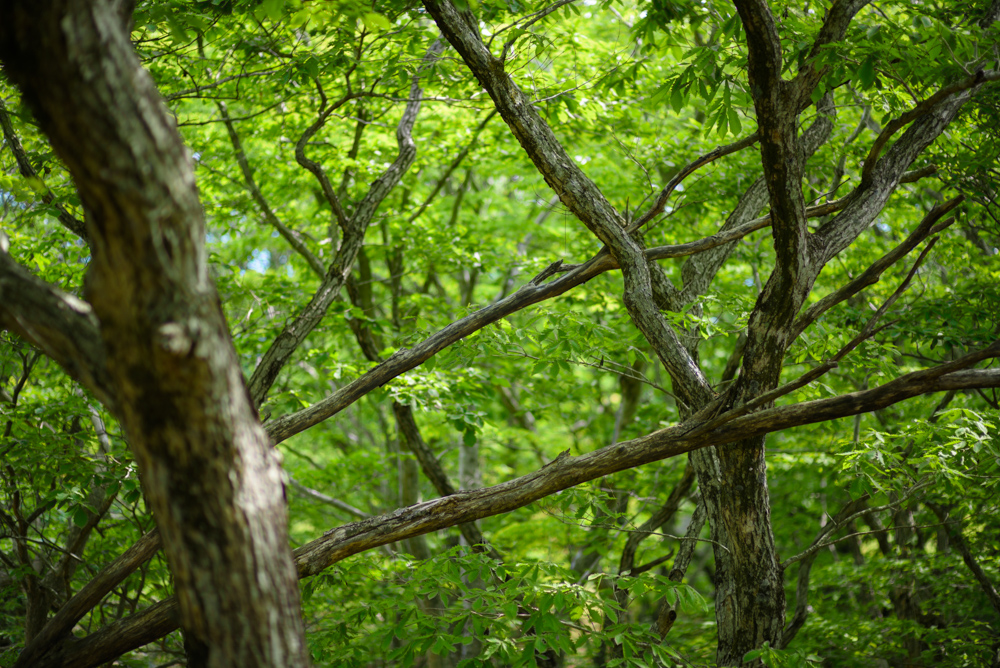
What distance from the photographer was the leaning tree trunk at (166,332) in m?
1.49

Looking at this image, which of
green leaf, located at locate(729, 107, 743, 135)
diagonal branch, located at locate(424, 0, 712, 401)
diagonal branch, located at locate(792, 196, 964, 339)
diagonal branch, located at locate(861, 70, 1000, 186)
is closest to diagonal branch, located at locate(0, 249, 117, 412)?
diagonal branch, located at locate(424, 0, 712, 401)

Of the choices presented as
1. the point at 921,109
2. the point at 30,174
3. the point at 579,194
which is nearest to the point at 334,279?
the point at 30,174

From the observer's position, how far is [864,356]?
160 inches

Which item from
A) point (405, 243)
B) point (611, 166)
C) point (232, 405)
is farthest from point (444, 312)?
point (232, 405)

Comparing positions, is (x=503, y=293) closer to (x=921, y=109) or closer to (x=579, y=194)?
(x=579, y=194)

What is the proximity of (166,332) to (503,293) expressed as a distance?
297 inches

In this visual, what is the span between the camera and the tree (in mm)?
1590

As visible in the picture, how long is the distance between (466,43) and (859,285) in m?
2.26

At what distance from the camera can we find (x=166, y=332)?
1.51 meters

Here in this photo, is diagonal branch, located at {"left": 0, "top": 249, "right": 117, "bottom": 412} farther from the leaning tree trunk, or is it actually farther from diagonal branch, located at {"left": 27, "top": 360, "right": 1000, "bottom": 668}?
diagonal branch, located at {"left": 27, "top": 360, "right": 1000, "bottom": 668}

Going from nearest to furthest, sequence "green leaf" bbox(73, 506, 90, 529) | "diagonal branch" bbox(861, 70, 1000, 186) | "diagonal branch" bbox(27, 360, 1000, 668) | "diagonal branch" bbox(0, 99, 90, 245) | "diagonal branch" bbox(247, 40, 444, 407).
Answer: "diagonal branch" bbox(861, 70, 1000, 186) → "diagonal branch" bbox(27, 360, 1000, 668) → "green leaf" bbox(73, 506, 90, 529) → "diagonal branch" bbox(0, 99, 90, 245) → "diagonal branch" bbox(247, 40, 444, 407)

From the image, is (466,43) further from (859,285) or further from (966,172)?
(966,172)

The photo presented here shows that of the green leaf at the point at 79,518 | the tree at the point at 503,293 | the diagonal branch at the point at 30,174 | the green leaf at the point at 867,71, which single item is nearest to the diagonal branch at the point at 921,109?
the tree at the point at 503,293

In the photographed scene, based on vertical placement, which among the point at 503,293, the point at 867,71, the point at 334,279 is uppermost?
the point at 503,293
